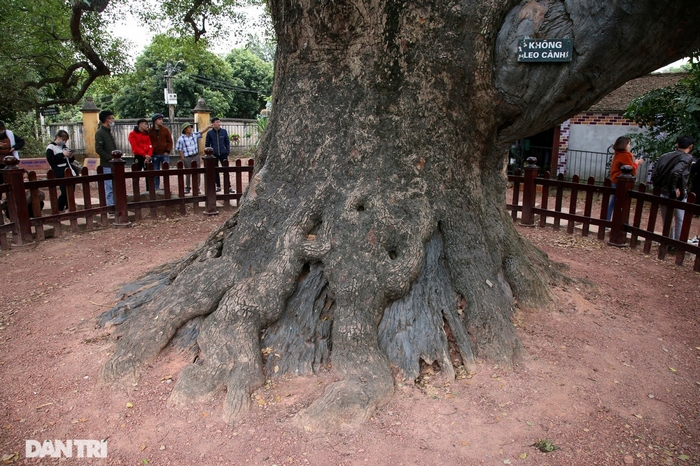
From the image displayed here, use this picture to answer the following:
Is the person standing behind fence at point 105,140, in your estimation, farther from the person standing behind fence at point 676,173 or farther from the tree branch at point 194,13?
the person standing behind fence at point 676,173

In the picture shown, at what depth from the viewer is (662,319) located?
5.14 meters

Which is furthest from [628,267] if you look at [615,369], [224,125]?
[224,125]

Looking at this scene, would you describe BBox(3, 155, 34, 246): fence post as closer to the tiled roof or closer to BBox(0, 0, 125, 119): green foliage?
BBox(0, 0, 125, 119): green foliage

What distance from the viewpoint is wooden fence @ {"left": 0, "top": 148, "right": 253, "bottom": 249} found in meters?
7.46

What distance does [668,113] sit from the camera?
11.0 meters

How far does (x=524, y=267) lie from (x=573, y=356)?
101 centimetres

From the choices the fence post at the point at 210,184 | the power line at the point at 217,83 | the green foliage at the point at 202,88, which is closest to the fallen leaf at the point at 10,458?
the fence post at the point at 210,184

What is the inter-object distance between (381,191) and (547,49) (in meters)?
1.59

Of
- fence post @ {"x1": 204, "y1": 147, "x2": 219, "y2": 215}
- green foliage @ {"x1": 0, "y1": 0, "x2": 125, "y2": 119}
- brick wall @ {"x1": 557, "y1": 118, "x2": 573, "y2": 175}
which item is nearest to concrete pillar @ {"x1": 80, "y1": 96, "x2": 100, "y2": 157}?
green foliage @ {"x1": 0, "y1": 0, "x2": 125, "y2": 119}

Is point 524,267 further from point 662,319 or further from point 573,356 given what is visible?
point 662,319

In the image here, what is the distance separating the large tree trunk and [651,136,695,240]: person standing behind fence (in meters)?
4.06

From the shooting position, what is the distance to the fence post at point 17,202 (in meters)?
7.43

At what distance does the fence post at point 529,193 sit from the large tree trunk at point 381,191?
4834mm

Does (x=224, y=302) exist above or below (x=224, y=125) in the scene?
below
